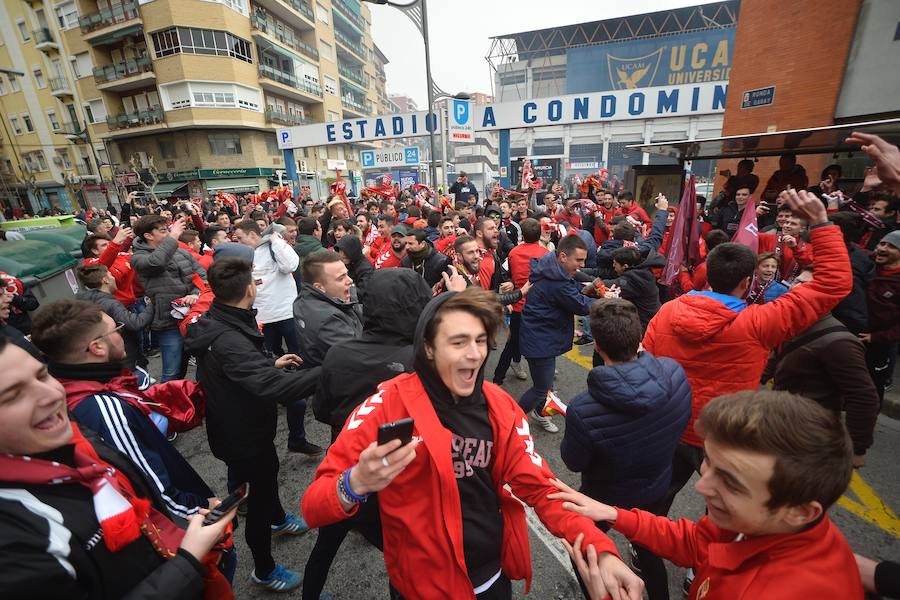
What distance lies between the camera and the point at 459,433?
165 cm

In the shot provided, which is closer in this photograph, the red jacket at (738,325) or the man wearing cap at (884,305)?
the red jacket at (738,325)

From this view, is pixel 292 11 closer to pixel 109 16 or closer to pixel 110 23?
pixel 109 16

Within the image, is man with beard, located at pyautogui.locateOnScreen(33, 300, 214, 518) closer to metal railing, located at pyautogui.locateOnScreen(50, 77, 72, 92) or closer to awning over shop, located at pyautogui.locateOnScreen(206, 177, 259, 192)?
awning over shop, located at pyautogui.locateOnScreen(206, 177, 259, 192)

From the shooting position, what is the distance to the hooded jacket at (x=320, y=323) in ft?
9.56

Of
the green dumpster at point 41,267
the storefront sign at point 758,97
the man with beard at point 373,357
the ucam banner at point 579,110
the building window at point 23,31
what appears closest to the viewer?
the man with beard at point 373,357

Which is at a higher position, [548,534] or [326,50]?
[326,50]

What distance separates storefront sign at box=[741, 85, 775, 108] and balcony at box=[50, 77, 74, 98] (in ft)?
151

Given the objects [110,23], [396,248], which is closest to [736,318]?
[396,248]

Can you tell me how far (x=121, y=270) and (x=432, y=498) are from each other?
5.42 m

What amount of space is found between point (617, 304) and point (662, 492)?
119cm

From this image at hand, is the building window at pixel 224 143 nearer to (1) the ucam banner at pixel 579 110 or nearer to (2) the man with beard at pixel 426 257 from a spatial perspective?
(1) the ucam banner at pixel 579 110

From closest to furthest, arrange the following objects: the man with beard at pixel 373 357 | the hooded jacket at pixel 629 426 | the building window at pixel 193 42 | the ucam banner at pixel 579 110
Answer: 1. the hooded jacket at pixel 629 426
2. the man with beard at pixel 373 357
3. the ucam banner at pixel 579 110
4. the building window at pixel 193 42

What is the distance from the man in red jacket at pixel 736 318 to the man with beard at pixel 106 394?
297cm

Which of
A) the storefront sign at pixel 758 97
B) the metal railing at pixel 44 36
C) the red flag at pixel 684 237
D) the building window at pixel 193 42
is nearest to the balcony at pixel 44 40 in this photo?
the metal railing at pixel 44 36
